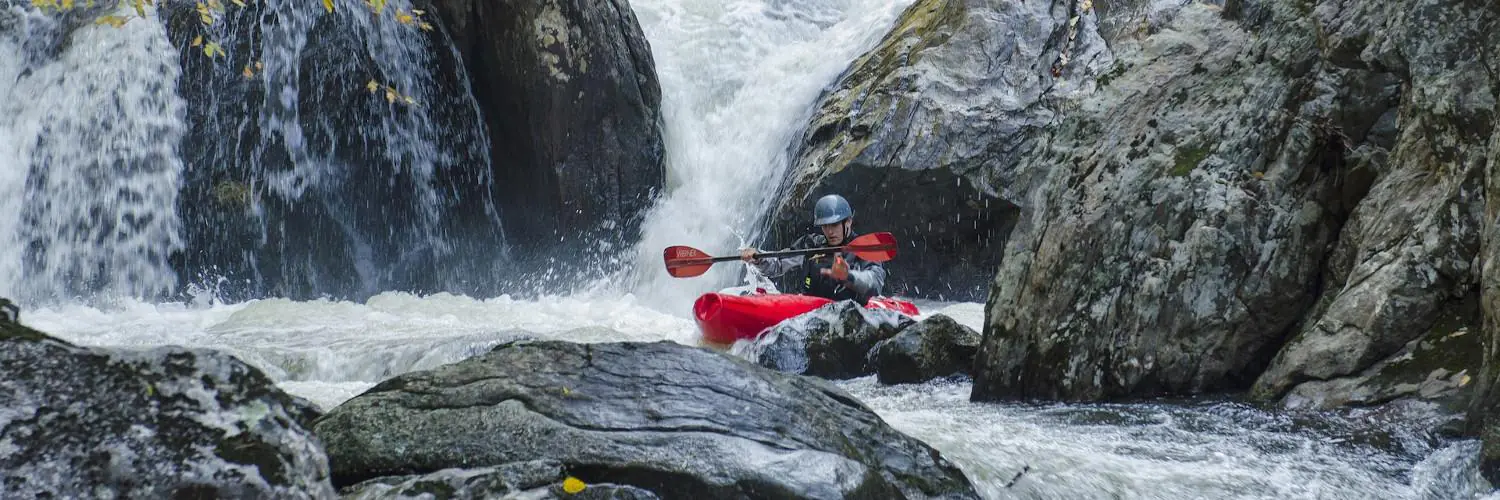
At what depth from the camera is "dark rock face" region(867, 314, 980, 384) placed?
589 cm

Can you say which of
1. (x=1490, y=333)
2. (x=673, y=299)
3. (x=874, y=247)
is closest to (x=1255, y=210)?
(x=1490, y=333)

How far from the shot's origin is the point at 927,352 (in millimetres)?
5945

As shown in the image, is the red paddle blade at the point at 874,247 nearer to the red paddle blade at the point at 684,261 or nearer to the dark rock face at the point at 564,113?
the red paddle blade at the point at 684,261

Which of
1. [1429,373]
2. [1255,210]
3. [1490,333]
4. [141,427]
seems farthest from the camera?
[1255,210]

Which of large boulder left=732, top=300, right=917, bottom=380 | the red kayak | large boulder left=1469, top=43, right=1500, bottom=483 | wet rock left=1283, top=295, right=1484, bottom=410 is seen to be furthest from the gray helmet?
large boulder left=1469, top=43, right=1500, bottom=483

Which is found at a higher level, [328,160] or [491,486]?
[328,160]

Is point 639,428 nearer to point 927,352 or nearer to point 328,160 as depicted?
point 927,352

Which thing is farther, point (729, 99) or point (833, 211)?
point (729, 99)


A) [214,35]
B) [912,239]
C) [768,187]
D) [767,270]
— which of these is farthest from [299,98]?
[912,239]

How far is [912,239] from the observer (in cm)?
1160

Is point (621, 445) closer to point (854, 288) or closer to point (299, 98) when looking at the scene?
point (854, 288)

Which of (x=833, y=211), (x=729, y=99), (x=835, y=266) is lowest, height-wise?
(x=835, y=266)

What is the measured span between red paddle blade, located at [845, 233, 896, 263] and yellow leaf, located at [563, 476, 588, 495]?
5.86 meters

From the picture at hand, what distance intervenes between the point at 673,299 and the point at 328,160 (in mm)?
4510
